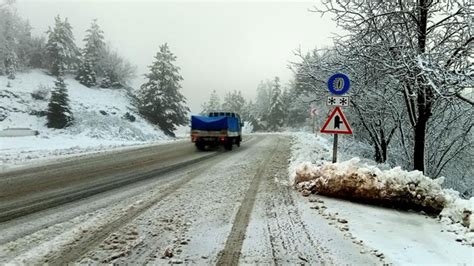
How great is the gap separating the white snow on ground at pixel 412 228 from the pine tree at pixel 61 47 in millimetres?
57058

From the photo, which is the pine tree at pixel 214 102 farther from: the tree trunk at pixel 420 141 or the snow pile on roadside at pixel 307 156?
the tree trunk at pixel 420 141

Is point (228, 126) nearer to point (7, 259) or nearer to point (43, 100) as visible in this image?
point (7, 259)

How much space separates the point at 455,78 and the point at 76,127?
111 ft

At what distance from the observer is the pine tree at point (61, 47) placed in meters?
55.0

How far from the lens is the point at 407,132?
1691 cm

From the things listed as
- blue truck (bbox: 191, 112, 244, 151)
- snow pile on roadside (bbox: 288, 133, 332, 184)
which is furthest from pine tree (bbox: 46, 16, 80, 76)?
snow pile on roadside (bbox: 288, 133, 332, 184)

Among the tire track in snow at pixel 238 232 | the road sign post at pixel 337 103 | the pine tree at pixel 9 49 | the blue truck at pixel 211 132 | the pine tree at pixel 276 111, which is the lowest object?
the tire track in snow at pixel 238 232

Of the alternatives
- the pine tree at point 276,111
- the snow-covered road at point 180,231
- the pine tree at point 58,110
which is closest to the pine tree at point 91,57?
the pine tree at point 58,110

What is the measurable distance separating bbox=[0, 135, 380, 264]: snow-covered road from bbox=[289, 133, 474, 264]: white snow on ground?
1.51 ft

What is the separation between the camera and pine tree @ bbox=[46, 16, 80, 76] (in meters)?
55.0

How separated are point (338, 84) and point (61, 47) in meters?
56.0

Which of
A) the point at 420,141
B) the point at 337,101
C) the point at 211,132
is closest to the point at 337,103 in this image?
the point at 337,101

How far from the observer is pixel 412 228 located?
5547mm

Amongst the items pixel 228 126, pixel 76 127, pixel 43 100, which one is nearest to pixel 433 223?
pixel 228 126
